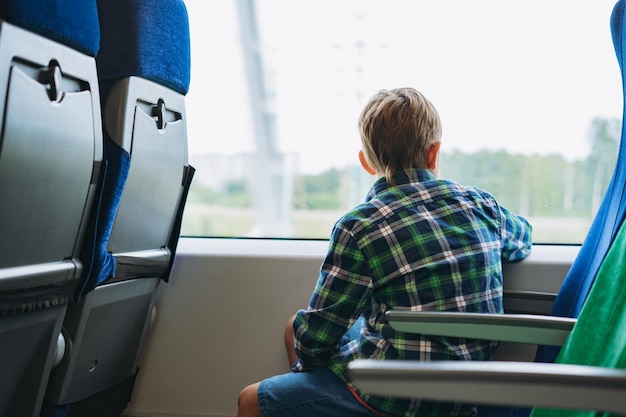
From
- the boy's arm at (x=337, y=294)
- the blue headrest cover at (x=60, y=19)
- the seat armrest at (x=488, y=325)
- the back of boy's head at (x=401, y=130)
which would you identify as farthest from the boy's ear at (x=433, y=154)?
the blue headrest cover at (x=60, y=19)

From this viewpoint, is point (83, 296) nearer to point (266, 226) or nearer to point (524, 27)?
point (266, 226)

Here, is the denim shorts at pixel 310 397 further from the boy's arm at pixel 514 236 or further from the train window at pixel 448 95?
the train window at pixel 448 95

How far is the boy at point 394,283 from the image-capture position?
1328 mm

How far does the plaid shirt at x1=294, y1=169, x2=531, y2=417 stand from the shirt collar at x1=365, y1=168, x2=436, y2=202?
17 mm

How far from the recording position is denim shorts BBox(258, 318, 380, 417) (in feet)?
4.36

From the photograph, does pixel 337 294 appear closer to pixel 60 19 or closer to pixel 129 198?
pixel 129 198

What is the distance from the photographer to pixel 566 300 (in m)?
1.38

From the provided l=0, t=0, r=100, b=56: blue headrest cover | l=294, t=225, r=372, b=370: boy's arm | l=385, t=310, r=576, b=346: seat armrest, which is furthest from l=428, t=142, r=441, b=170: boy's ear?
l=0, t=0, r=100, b=56: blue headrest cover

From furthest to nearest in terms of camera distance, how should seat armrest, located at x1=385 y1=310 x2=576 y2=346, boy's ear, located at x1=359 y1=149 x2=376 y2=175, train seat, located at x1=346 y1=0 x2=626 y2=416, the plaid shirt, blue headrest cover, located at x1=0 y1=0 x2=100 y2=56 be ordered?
boy's ear, located at x1=359 y1=149 x2=376 y2=175, the plaid shirt, seat armrest, located at x1=385 y1=310 x2=576 y2=346, blue headrest cover, located at x1=0 y1=0 x2=100 y2=56, train seat, located at x1=346 y1=0 x2=626 y2=416

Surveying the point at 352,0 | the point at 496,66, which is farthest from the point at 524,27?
the point at 352,0

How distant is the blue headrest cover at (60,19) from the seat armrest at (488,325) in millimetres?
737

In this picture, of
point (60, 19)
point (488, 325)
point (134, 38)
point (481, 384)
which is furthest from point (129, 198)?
point (481, 384)

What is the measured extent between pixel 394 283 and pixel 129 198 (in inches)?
24.3

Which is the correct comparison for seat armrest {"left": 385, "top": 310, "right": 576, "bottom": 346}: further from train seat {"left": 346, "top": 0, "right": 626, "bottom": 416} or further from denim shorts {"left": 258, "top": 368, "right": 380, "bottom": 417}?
denim shorts {"left": 258, "top": 368, "right": 380, "bottom": 417}
